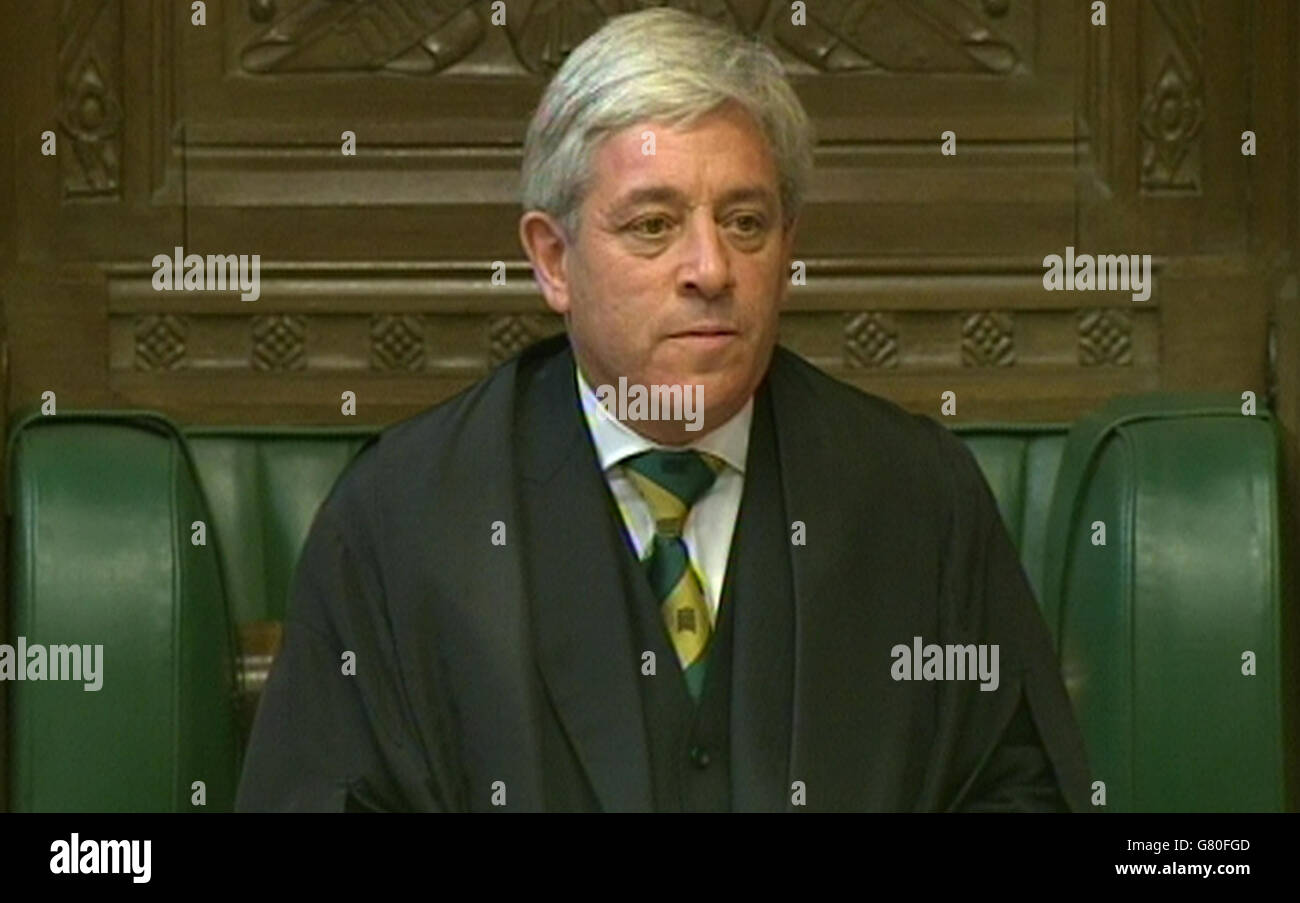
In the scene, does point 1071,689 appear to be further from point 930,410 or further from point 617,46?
point 617,46

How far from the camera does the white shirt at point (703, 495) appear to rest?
2676mm

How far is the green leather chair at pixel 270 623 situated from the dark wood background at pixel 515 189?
21.2 inches

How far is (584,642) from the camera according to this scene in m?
2.58

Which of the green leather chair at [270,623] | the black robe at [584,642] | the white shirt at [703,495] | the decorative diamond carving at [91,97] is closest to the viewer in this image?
the black robe at [584,642]

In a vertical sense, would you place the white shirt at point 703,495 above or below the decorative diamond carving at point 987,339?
below

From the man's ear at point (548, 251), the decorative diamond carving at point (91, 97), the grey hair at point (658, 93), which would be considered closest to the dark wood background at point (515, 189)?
the decorative diamond carving at point (91, 97)

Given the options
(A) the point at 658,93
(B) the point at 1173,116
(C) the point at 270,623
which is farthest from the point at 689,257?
(B) the point at 1173,116

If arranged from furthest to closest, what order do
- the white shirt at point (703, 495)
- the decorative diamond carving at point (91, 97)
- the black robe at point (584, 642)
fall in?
the decorative diamond carving at point (91, 97), the white shirt at point (703, 495), the black robe at point (584, 642)

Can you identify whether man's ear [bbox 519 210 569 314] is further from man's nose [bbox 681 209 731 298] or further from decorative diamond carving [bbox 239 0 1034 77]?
decorative diamond carving [bbox 239 0 1034 77]

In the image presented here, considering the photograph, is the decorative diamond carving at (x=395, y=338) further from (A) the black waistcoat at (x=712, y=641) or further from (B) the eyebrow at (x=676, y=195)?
(B) the eyebrow at (x=676, y=195)

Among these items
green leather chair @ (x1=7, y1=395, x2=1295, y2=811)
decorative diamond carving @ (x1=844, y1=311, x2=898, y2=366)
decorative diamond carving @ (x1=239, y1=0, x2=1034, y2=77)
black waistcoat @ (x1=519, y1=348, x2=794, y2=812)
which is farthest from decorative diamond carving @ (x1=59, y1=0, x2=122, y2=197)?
black waistcoat @ (x1=519, y1=348, x2=794, y2=812)

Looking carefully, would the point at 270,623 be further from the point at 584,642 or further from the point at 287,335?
the point at 584,642

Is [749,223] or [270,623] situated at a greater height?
[749,223]

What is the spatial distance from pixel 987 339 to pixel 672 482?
1.52m
